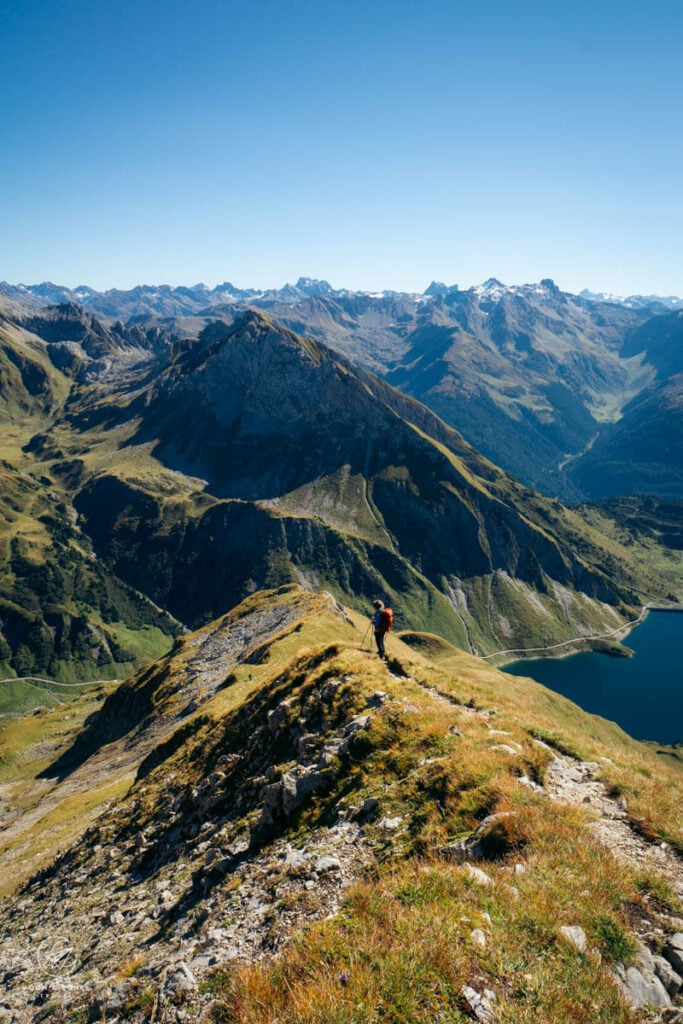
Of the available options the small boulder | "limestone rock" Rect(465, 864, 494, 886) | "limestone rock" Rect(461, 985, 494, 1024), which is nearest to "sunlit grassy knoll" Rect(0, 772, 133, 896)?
the small boulder

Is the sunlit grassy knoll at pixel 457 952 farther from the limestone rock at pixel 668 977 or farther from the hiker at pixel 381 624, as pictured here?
the hiker at pixel 381 624

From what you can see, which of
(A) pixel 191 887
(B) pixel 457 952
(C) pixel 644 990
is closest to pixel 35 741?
(A) pixel 191 887

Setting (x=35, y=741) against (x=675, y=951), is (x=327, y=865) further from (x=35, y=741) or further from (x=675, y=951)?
(x=35, y=741)

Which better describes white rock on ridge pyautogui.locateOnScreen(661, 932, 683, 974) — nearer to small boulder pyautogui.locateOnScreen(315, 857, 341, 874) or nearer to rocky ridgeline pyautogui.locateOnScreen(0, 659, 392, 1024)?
rocky ridgeline pyautogui.locateOnScreen(0, 659, 392, 1024)

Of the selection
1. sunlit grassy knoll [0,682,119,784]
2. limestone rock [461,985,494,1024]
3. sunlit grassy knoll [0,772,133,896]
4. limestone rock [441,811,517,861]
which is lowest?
sunlit grassy knoll [0,682,119,784]

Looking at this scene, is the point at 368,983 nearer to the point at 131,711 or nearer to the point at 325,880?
the point at 325,880

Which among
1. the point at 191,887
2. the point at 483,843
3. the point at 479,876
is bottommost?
the point at 191,887

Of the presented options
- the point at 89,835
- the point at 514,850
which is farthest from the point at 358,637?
the point at 514,850

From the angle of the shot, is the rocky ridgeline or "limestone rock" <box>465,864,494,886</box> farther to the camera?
the rocky ridgeline
